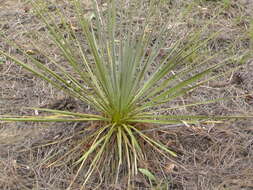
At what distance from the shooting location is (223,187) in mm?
1683

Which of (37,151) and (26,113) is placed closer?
(37,151)

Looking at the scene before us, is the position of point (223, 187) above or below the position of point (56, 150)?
below

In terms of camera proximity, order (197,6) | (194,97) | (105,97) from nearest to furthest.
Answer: (105,97) < (194,97) < (197,6)

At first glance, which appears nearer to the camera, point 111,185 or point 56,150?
point 111,185

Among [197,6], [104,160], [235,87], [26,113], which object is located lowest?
[104,160]

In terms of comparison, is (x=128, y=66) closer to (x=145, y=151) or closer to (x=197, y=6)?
(x=145, y=151)

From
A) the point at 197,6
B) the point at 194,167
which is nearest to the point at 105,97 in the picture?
the point at 194,167

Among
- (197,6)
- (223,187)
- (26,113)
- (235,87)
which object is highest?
(197,6)

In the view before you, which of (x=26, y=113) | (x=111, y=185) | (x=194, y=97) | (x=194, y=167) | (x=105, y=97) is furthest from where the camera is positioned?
(x=194, y=97)

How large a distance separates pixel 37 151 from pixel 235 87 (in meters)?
1.40

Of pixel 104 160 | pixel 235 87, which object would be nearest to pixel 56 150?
pixel 104 160

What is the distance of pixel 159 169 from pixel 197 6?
1936 millimetres

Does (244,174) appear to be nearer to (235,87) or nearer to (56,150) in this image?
(235,87)

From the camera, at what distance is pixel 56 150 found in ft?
6.05
